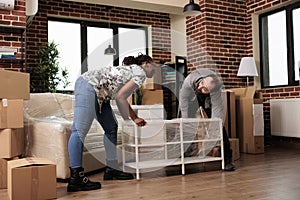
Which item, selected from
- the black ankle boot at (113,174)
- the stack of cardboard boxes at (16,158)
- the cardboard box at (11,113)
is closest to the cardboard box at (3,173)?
the stack of cardboard boxes at (16,158)

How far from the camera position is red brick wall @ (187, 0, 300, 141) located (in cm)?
498

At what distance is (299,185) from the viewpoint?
229 cm

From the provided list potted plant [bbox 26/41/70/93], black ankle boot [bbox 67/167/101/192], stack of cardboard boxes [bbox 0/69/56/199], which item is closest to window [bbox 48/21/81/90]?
potted plant [bbox 26/41/70/93]

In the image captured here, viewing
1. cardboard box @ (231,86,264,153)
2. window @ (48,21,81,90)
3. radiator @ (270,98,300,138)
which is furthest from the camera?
window @ (48,21,81,90)

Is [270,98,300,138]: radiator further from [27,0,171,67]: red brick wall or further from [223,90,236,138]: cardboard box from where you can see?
[27,0,171,67]: red brick wall

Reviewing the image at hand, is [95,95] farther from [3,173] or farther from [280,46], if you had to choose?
[280,46]

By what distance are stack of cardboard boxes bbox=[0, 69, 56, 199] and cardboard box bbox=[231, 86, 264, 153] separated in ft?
8.71

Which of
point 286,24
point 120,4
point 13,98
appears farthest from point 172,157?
point 286,24

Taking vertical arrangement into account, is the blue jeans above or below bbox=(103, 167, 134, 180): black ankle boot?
above

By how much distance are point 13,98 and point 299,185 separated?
2105 millimetres

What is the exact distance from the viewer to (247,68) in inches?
187

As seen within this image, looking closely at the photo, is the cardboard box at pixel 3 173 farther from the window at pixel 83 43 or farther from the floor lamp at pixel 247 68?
the floor lamp at pixel 247 68

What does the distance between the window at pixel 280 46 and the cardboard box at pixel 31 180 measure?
12.2 ft

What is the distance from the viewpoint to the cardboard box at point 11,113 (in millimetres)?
2473
